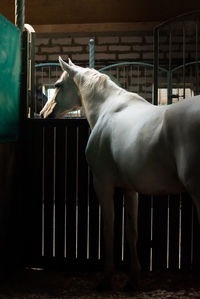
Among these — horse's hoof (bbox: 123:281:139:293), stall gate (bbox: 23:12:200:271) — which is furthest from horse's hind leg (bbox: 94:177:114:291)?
stall gate (bbox: 23:12:200:271)

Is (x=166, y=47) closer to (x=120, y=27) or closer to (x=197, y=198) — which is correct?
(x=120, y=27)

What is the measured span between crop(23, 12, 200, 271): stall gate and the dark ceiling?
460 cm

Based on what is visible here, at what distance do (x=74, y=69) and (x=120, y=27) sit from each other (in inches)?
206

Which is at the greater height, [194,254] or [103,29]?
[103,29]

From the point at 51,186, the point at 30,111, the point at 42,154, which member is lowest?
the point at 51,186

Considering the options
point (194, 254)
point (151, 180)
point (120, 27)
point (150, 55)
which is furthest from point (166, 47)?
point (151, 180)

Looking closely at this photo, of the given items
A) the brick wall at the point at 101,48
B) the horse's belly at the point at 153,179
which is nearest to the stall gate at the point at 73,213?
the horse's belly at the point at 153,179

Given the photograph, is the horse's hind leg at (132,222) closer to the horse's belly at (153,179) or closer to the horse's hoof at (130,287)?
the horse's hoof at (130,287)

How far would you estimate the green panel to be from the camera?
240 centimetres

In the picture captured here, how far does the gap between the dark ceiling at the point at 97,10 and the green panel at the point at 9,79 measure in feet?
16.2

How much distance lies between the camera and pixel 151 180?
6.32 feet

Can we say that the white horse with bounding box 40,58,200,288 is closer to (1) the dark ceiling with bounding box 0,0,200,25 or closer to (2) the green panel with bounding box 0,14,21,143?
(2) the green panel with bounding box 0,14,21,143

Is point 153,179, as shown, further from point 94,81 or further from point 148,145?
point 94,81

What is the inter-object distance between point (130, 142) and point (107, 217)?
579mm
